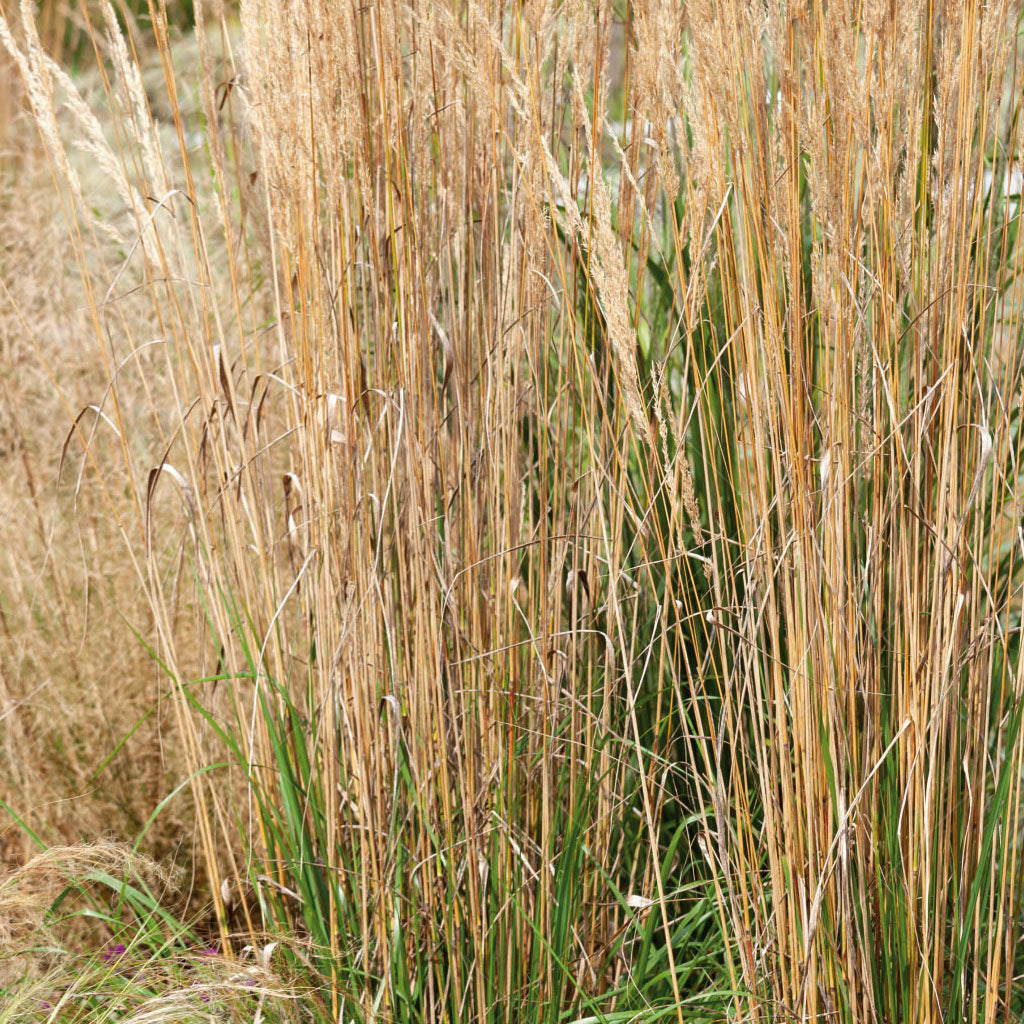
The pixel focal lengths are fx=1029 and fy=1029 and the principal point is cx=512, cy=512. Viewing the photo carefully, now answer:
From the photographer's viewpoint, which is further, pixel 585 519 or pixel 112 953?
pixel 112 953

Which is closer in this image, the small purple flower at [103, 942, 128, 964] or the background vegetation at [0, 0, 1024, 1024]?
the background vegetation at [0, 0, 1024, 1024]

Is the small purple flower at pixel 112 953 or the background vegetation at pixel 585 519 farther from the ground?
the background vegetation at pixel 585 519

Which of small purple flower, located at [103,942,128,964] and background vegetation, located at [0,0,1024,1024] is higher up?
background vegetation, located at [0,0,1024,1024]

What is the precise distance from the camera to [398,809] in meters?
1.34

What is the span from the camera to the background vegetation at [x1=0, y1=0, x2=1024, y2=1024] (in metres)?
1.03

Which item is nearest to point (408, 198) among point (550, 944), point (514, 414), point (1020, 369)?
point (514, 414)

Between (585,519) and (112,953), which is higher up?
(585,519)

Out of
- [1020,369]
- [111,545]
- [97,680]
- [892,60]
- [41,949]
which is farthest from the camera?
[111,545]

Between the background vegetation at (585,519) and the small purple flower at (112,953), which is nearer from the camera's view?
the background vegetation at (585,519)

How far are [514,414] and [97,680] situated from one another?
Result: 1218 millimetres

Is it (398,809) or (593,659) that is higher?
(593,659)

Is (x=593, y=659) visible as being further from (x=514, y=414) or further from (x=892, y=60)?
(x=892, y=60)

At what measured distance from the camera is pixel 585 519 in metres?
1.26

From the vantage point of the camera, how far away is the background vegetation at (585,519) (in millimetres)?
1028
